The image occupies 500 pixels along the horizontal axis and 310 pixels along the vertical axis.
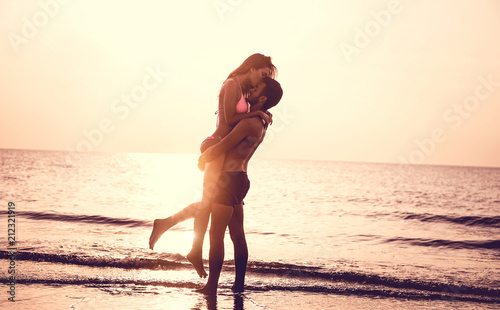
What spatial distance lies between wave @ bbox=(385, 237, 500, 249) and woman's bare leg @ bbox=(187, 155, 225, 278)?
375 inches

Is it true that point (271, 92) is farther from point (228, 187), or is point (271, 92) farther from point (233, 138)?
point (228, 187)

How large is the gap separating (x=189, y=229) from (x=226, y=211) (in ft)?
28.1

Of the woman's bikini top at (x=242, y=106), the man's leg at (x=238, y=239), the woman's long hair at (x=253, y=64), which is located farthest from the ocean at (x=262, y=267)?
the woman's long hair at (x=253, y=64)

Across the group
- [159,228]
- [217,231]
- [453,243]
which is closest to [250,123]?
[217,231]

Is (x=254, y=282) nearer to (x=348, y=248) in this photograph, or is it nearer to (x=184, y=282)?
(x=184, y=282)

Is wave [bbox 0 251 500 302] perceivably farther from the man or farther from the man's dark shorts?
the man's dark shorts

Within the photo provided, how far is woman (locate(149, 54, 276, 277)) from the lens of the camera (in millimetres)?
4590

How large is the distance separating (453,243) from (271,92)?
35.6ft

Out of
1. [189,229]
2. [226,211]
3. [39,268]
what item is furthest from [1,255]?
[189,229]

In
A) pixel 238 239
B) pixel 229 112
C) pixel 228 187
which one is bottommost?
pixel 238 239

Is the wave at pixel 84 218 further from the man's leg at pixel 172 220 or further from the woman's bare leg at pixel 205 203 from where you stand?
the woman's bare leg at pixel 205 203

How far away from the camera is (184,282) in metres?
5.65

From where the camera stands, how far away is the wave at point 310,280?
5.71 meters

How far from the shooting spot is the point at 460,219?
22.3 meters
